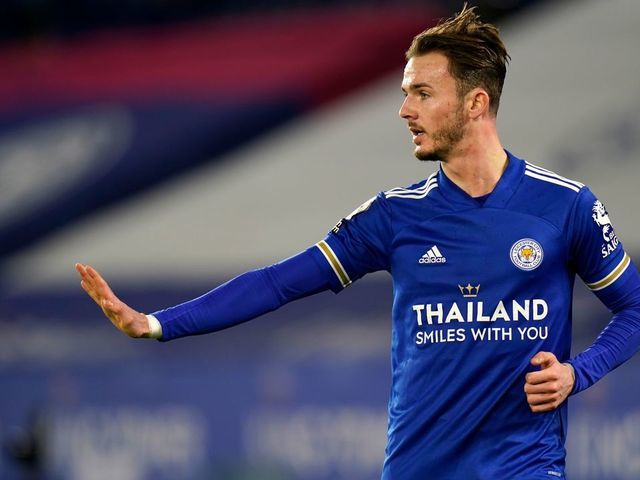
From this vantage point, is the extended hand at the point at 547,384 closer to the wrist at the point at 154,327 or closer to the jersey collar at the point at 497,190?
the jersey collar at the point at 497,190

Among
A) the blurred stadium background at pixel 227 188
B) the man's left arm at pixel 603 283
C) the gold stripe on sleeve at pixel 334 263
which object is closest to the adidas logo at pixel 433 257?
the gold stripe on sleeve at pixel 334 263

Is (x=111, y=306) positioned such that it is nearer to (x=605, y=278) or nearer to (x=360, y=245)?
(x=360, y=245)

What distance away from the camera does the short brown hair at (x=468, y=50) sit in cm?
355

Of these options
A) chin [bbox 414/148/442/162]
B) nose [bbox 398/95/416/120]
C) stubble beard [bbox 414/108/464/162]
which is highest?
nose [bbox 398/95/416/120]

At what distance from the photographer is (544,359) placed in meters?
3.22

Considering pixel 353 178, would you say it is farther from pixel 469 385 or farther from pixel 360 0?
pixel 469 385

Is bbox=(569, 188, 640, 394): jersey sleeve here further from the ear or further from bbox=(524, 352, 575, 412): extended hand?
the ear

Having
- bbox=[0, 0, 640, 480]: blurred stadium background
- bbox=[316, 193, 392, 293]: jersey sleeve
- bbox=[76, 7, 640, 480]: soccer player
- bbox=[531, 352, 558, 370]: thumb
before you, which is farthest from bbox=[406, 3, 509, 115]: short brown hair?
bbox=[0, 0, 640, 480]: blurred stadium background

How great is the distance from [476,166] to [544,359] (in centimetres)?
64

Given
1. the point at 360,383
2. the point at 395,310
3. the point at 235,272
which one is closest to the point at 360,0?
the point at 235,272

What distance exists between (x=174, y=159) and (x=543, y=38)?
2854mm

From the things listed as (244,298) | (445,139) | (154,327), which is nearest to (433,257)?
(445,139)

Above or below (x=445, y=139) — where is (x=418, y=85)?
above

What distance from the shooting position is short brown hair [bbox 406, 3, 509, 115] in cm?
355
